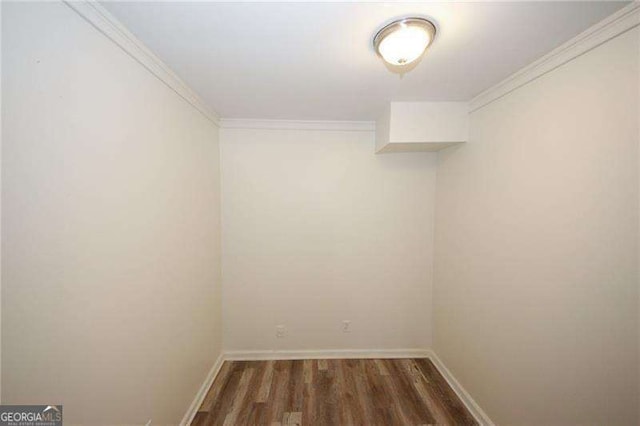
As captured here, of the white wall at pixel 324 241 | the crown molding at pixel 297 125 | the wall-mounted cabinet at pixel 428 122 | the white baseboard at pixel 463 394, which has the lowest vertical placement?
the white baseboard at pixel 463 394

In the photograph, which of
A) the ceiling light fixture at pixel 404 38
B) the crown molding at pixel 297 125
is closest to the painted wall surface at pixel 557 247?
the ceiling light fixture at pixel 404 38

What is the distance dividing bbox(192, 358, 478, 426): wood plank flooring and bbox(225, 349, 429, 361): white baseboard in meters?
0.05

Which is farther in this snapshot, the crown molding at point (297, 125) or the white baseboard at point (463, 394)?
the crown molding at point (297, 125)

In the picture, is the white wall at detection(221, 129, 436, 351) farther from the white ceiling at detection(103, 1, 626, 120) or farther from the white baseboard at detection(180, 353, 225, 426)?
the white ceiling at detection(103, 1, 626, 120)

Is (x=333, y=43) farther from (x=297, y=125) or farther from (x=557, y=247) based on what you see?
(x=557, y=247)

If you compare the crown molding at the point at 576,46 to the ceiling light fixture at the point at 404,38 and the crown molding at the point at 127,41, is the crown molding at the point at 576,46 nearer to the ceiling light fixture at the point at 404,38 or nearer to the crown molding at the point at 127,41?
the ceiling light fixture at the point at 404,38

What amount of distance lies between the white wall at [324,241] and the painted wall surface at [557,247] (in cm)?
60

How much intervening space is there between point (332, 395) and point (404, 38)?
257cm

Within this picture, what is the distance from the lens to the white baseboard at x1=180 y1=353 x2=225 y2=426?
5.55 feet

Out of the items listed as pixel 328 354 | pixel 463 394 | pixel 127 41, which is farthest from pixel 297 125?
pixel 463 394

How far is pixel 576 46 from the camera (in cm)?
111

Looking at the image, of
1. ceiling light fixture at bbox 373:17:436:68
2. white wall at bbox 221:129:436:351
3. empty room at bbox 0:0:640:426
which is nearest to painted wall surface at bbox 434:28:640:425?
empty room at bbox 0:0:640:426

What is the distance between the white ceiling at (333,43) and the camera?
0.94 metres

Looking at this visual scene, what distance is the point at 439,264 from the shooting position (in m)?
2.34
